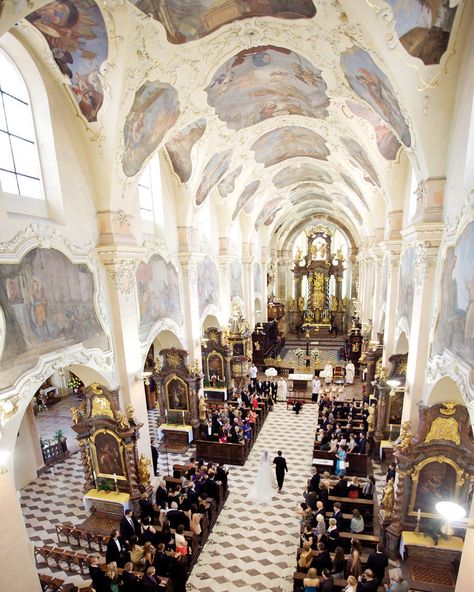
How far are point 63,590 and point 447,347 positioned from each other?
8.72m

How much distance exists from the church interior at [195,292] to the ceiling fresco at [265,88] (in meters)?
0.08

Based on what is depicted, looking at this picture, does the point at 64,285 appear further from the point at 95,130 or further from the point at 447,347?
the point at 447,347

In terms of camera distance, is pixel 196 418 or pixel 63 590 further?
pixel 196 418

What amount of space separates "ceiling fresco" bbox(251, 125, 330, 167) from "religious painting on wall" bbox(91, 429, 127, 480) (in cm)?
1249

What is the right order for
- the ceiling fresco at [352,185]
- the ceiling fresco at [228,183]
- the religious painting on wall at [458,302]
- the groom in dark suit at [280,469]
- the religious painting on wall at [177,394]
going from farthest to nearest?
1. the ceiling fresco at [352,185]
2. the ceiling fresco at [228,183]
3. the religious painting on wall at [177,394]
4. the groom in dark suit at [280,469]
5. the religious painting on wall at [458,302]

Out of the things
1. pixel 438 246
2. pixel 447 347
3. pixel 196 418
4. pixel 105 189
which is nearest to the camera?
pixel 447 347

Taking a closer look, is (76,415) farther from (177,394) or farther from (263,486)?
(263,486)

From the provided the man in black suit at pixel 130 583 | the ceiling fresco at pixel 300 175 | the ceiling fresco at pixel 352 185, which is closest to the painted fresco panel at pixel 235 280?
the ceiling fresco at pixel 300 175

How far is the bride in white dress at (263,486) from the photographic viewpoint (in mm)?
10719

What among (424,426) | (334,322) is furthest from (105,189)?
(334,322)

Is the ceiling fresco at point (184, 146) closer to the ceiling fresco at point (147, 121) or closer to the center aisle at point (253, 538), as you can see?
the ceiling fresco at point (147, 121)

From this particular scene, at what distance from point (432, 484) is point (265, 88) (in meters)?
11.8

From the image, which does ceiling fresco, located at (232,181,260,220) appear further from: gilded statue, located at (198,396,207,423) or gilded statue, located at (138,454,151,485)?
gilded statue, located at (138,454,151,485)

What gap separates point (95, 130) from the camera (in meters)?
8.77
